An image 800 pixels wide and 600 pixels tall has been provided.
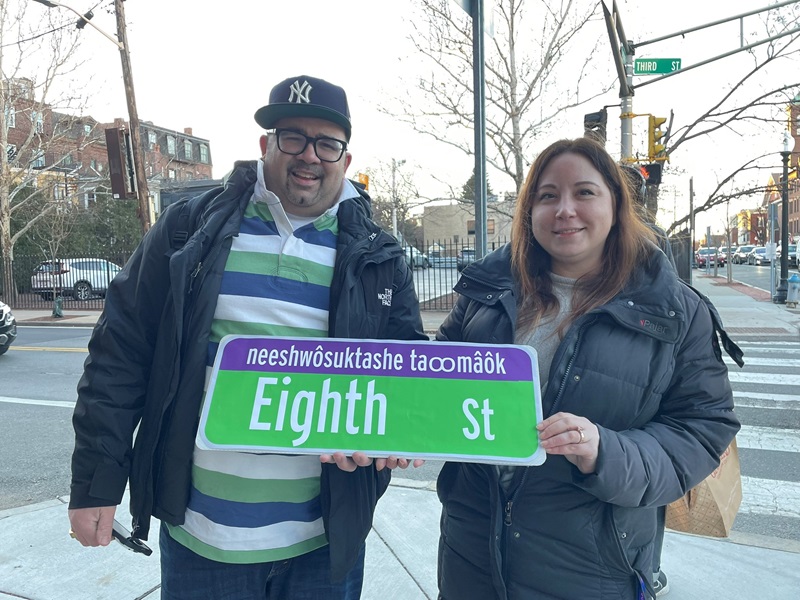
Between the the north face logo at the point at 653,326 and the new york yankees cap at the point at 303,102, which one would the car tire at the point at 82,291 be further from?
the the north face logo at the point at 653,326

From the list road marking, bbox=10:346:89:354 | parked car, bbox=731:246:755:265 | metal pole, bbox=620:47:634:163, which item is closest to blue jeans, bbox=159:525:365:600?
road marking, bbox=10:346:89:354

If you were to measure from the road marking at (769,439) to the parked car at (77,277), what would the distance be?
21.3 meters

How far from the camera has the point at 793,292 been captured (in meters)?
16.9

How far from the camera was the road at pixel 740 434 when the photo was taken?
4469 millimetres

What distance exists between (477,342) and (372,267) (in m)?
0.42

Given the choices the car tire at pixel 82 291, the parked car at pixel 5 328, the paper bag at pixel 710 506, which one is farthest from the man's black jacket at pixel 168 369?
the car tire at pixel 82 291

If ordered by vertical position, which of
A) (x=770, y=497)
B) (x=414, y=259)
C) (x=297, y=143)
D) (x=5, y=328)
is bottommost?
(x=770, y=497)

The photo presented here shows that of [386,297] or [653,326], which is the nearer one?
[653,326]

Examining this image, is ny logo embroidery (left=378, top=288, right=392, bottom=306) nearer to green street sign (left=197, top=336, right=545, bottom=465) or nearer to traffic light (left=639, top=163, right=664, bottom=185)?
green street sign (left=197, top=336, right=545, bottom=465)

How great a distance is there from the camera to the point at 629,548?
65.4 inches

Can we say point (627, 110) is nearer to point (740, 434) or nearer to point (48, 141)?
point (740, 434)

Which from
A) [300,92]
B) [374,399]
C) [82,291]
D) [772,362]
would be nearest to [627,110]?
[772,362]

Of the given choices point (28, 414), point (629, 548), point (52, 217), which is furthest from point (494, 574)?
point (52, 217)

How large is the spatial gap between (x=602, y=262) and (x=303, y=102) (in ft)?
3.58
